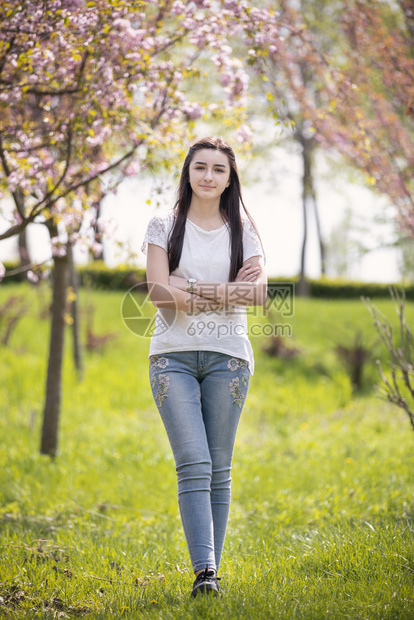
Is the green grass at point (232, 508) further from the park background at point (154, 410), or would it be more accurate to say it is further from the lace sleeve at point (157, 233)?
the lace sleeve at point (157, 233)

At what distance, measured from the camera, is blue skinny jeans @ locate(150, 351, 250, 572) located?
8.48 feet

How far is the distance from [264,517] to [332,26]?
14976mm

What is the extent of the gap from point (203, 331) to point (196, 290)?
0.20 metres

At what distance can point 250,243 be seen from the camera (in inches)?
118

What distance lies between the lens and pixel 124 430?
6.97 m

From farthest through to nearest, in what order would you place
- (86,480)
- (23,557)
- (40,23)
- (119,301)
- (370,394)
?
1. (119,301)
2. (370,394)
3. (86,480)
4. (40,23)
5. (23,557)

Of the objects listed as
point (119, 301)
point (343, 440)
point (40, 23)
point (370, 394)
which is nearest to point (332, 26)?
point (119, 301)

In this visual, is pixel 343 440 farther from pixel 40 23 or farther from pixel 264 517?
pixel 40 23

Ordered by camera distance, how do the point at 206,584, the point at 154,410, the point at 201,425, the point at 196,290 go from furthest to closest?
1. the point at 154,410
2. the point at 196,290
3. the point at 201,425
4. the point at 206,584

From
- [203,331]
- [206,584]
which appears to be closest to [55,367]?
[203,331]

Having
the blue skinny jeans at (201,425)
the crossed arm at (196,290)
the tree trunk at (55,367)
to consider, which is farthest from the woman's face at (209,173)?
the tree trunk at (55,367)

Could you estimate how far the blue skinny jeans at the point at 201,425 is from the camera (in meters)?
2.58

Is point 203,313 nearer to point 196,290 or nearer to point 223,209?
point 196,290

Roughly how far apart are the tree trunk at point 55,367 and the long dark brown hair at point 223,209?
9.62 feet
